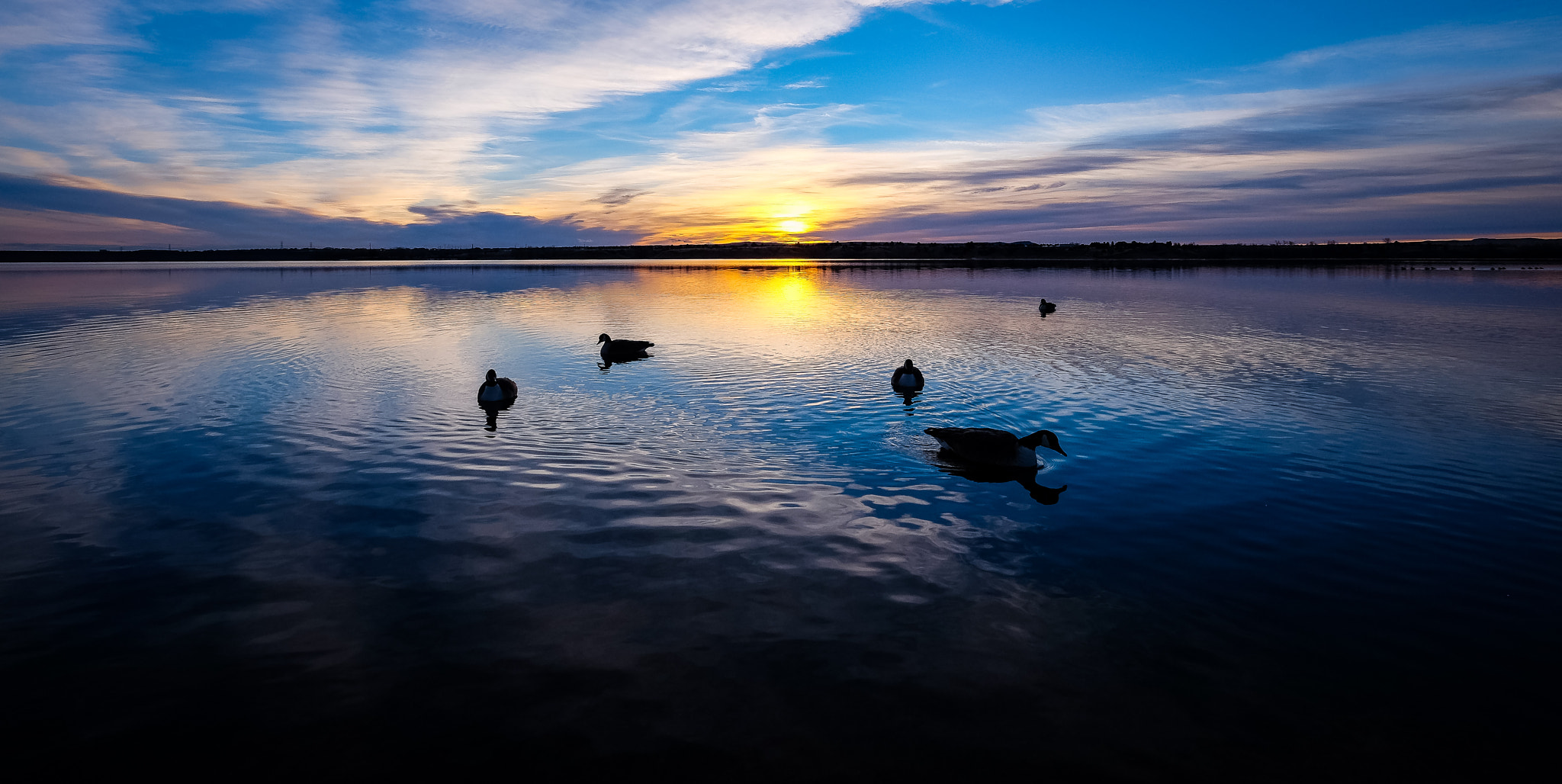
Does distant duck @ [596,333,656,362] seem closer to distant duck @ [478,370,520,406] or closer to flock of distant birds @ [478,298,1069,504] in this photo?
distant duck @ [478,370,520,406]

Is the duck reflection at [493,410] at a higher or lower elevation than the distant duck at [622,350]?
lower

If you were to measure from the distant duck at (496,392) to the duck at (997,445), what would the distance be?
9.98 m

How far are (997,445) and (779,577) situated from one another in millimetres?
5536

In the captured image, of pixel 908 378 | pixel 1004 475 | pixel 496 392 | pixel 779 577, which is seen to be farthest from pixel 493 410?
pixel 1004 475

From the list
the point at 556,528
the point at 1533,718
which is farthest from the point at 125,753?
the point at 1533,718

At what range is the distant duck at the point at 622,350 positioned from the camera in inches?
927

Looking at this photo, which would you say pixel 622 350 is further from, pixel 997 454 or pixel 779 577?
pixel 779 577

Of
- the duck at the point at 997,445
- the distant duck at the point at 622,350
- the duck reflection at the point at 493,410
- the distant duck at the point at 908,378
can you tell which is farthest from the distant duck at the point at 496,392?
the duck at the point at 997,445

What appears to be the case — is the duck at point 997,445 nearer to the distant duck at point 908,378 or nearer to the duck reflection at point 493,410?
the distant duck at point 908,378

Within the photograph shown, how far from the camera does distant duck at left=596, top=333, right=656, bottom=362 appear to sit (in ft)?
77.3

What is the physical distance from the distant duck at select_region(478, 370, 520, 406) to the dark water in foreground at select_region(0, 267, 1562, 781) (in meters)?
0.91

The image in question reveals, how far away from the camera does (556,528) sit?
378 inches

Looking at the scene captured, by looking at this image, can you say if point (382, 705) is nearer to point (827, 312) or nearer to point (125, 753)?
point (125, 753)

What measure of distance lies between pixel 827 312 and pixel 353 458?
1240 inches
